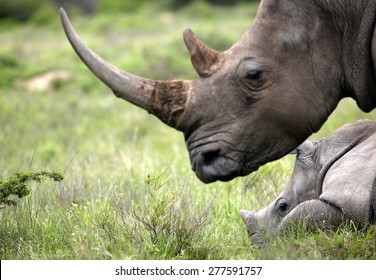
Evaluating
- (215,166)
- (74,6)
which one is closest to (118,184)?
(215,166)

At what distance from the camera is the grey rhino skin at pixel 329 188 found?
5.34 meters

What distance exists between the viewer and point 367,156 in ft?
18.3

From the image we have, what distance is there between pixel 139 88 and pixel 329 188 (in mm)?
1479

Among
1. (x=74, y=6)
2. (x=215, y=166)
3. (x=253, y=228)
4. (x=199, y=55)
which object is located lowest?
(x=253, y=228)

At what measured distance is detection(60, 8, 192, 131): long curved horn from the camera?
191 inches

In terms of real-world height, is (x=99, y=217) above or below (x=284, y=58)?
below

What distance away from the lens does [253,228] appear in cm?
583

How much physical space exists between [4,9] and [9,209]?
29.0 m

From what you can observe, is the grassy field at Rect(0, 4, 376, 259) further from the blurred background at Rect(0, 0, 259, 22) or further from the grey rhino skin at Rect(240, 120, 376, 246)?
the blurred background at Rect(0, 0, 259, 22)

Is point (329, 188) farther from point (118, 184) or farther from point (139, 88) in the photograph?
point (118, 184)

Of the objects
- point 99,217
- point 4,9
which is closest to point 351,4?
point 99,217

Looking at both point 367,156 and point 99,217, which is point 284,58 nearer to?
point 367,156

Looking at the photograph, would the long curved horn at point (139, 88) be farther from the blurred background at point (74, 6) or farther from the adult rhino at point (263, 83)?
the blurred background at point (74, 6)

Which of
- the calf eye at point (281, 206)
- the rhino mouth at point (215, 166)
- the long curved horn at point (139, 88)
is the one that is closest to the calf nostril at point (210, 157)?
the rhino mouth at point (215, 166)
